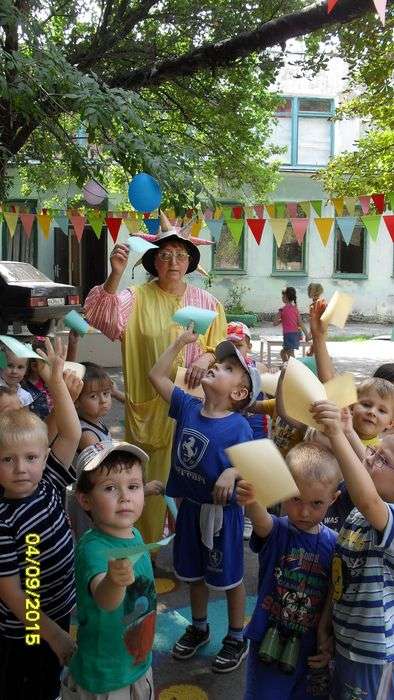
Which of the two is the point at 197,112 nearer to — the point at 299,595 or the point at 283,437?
the point at 283,437

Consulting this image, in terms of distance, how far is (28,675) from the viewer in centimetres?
196

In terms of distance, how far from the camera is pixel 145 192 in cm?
448

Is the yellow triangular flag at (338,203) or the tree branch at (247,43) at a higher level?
the tree branch at (247,43)

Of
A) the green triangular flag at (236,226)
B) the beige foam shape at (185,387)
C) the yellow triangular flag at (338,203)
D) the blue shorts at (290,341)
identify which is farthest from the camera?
the blue shorts at (290,341)

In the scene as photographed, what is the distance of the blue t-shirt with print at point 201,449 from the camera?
8.96 ft

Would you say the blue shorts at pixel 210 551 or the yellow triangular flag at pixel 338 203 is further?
the yellow triangular flag at pixel 338 203

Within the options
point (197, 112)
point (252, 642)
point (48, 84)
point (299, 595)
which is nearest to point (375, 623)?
point (299, 595)

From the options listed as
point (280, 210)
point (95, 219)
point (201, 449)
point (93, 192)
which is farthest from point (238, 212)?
point (201, 449)

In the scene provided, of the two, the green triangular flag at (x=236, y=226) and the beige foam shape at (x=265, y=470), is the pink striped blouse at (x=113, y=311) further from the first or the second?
the green triangular flag at (x=236, y=226)

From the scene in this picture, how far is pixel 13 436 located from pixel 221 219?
204 inches

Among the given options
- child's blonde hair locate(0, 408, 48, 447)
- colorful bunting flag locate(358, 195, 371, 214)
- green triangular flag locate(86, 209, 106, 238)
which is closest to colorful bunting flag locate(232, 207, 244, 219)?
colorful bunting flag locate(358, 195, 371, 214)

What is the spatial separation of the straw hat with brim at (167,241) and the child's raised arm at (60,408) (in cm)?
143
